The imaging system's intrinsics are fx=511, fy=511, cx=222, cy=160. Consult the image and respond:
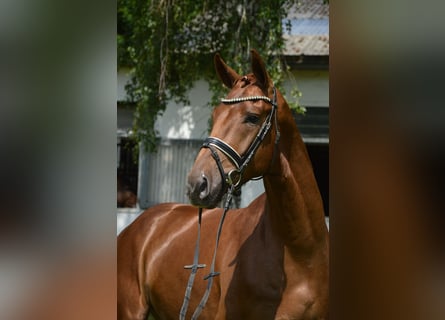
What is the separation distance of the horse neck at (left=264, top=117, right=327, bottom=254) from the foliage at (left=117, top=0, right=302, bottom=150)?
3.47 meters

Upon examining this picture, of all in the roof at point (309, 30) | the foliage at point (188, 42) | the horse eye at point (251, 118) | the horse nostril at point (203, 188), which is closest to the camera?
the horse nostril at point (203, 188)

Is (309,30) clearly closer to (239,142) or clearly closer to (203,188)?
(239,142)

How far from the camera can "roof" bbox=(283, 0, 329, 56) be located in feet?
28.1

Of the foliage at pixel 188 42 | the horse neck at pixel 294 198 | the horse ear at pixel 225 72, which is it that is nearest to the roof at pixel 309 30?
the foliage at pixel 188 42

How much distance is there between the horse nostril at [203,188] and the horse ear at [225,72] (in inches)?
27.0

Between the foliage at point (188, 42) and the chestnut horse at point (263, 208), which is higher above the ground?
the foliage at point (188, 42)

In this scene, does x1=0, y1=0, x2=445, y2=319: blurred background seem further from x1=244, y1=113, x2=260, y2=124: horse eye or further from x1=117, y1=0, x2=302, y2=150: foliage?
x1=117, y1=0, x2=302, y2=150: foliage

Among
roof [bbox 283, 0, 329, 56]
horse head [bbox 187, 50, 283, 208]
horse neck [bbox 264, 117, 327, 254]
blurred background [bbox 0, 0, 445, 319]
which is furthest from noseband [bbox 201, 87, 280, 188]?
roof [bbox 283, 0, 329, 56]

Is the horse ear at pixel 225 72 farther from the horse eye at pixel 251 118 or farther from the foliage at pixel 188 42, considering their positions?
the foliage at pixel 188 42

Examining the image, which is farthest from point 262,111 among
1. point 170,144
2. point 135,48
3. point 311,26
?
point 311,26

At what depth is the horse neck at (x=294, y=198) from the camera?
233 centimetres
